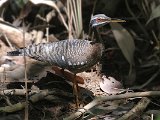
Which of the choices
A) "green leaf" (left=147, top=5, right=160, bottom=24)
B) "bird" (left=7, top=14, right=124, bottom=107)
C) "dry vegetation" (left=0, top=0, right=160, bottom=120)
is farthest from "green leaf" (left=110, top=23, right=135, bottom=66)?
"bird" (left=7, top=14, right=124, bottom=107)

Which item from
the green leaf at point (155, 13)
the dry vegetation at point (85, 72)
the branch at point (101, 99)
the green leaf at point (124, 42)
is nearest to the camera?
the branch at point (101, 99)

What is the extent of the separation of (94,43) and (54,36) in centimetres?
210

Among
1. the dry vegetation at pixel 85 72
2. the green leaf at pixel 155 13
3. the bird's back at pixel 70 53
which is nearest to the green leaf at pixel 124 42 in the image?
the dry vegetation at pixel 85 72

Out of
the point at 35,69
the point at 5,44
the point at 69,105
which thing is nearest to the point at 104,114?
the point at 69,105

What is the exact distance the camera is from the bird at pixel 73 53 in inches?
151

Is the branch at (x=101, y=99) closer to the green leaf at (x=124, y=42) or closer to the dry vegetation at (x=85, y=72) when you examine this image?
the dry vegetation at (x=85, y=72)

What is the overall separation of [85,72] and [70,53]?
926mm

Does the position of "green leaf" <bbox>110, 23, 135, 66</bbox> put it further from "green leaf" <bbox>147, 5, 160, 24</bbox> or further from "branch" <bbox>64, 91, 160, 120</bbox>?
"branch" <bbox>64, 91, 160, 120</bbox>

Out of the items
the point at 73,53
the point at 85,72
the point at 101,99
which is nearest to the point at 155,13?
the point at 85,72

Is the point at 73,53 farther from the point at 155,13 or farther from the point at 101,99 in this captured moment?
the point at 155,13

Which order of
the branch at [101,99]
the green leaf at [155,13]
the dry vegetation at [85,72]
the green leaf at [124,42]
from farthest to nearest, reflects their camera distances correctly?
the green leaf at [124,42] → the green leaf at [155,13] → the dry vegetation at [85,72] → the branch at [101,99]

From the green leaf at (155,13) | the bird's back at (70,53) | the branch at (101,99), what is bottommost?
the branch at (101,99)

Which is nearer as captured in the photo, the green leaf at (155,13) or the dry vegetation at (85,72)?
the dry vegetation at (85,72)

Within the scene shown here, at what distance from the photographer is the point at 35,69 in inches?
180
